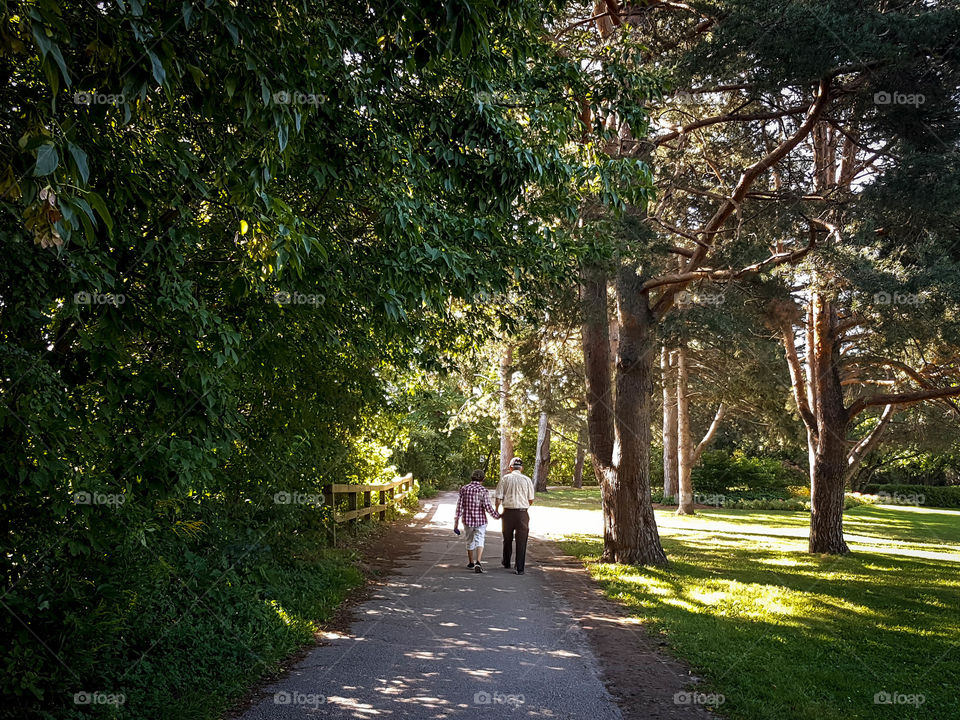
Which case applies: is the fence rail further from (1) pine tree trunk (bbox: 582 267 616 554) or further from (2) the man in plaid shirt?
(1) pine tree trunk (bbox: 582 267 616 554)

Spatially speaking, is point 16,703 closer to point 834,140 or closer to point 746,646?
point 746,646

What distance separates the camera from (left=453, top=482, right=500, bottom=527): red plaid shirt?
11914 millimetres

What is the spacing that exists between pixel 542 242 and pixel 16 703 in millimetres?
5487

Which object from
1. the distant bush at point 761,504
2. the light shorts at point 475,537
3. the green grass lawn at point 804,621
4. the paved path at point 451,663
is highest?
the light shorts at point 475,537

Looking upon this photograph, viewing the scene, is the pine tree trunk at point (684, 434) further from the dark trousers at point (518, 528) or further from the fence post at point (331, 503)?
the fence post at point (331, 503)

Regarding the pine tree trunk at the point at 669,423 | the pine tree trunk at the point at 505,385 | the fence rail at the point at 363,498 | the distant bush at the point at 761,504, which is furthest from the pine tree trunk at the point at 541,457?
the fence rail at the point at 363,498

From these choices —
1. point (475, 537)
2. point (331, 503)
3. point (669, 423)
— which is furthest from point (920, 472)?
point (331, 503)

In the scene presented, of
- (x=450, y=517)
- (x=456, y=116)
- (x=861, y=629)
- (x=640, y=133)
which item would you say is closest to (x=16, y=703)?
(x=456, y=116)

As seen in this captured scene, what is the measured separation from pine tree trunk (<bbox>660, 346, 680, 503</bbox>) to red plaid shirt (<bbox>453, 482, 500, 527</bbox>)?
1329 centimetres

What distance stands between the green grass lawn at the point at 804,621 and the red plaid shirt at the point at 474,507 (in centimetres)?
215

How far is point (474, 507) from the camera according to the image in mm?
11977

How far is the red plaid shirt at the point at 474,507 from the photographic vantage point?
39.1 ft

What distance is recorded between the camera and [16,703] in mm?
4199

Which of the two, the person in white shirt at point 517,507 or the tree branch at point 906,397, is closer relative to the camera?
the person in white shirt at point 517,507
